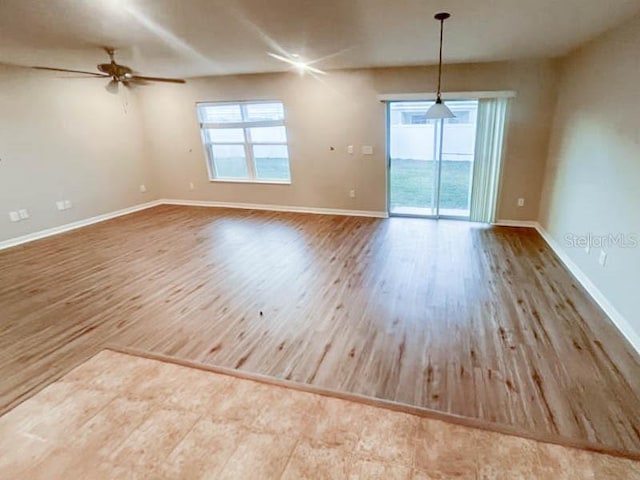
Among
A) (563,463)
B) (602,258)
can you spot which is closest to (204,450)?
(563,463)

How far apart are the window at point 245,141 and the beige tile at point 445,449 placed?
5.26 meters

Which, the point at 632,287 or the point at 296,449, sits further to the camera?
the point at 632,287

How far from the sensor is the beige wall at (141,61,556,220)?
4805 millimetres

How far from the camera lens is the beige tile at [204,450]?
1658mm

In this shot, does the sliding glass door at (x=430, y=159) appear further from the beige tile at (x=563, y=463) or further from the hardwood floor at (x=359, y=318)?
the beige tile at (x=563, y=463)

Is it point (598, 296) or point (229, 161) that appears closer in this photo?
point (598, 296)

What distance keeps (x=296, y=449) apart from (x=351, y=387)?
0.57 metres

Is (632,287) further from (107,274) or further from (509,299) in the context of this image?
(107,274)

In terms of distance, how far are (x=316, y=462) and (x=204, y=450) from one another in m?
0.60

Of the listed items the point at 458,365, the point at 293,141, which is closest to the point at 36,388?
the point at 458,365

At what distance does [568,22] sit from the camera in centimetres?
294

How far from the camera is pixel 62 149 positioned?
18.4ft

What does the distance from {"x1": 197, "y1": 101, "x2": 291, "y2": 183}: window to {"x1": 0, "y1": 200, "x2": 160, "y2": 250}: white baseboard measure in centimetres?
167

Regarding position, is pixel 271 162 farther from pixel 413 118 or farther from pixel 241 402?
pixel 241 402
